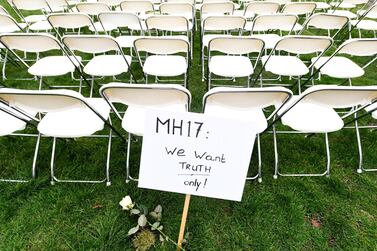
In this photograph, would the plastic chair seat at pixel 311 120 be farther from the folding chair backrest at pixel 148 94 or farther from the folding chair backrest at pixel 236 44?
the folding chair backrest at pixel 148 94

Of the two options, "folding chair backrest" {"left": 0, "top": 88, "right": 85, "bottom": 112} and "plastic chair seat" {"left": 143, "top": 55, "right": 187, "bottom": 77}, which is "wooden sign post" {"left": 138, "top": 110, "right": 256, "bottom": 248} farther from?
"plastic chair seat" {"left": 143, "top": 55, "right": 187, "bottom": 77}

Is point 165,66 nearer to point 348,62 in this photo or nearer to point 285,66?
point 285,66

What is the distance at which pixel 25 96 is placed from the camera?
1.76 m

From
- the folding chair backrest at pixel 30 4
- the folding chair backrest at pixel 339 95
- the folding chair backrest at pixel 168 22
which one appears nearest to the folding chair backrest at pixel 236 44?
the folding chair backrest at pixel 168 22

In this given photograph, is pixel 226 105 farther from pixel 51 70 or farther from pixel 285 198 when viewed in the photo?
pixel 51 70

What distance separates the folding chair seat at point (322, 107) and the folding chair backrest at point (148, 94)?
0.82 metres

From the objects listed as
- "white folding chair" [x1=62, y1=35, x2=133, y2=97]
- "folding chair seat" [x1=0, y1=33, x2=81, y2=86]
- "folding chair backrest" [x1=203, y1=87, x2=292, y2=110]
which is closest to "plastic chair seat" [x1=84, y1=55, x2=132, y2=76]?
"white folding chair" [x1=62, y1=35, x2=133, y2=97]

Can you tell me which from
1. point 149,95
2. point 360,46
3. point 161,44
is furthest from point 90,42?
point 360,46

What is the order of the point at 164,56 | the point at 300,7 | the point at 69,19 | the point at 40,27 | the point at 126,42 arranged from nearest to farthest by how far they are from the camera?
the point at 164,56, the point at 69,19, the point at 126,42, the point at 300,7, the point at 40,27

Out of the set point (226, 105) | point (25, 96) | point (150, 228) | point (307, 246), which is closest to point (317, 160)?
point (307, 246)

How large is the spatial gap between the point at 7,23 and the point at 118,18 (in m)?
1.57

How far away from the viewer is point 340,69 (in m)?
3.23

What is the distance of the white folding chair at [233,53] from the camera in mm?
2885

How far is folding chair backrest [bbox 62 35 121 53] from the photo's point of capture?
272cm
